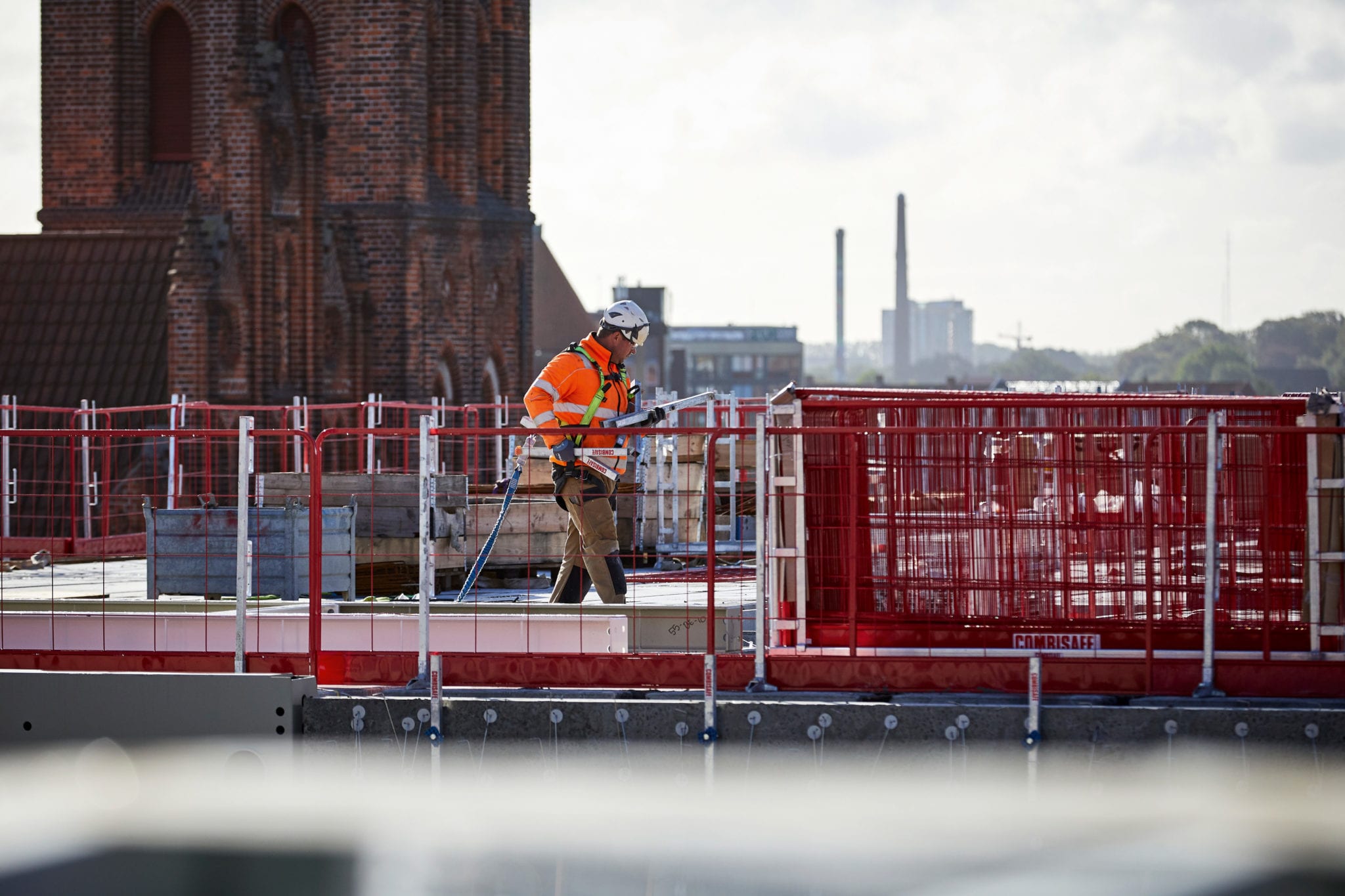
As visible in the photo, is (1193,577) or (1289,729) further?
(1193,577)

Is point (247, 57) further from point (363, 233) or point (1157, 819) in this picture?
point (1157, 819)

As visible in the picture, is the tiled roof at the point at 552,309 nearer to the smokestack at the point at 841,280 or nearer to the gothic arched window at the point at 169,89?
the gothic arched window at the point at 169,89

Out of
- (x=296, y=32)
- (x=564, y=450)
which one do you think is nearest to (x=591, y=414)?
(x=564, y=450)

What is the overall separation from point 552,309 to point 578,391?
5386 centimetres

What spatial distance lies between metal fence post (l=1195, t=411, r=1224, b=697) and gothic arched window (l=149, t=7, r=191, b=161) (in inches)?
1038

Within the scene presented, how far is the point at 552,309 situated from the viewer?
63969 millimetres

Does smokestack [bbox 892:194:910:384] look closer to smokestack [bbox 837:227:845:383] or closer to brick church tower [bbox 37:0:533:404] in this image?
smokestack [bbox 837:227:845:383]

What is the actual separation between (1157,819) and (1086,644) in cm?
102

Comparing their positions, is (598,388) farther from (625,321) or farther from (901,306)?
(901,306)

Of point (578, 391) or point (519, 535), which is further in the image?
point (519, 535)

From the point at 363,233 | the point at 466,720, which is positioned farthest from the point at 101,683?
the point at 363,233

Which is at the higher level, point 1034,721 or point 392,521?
point 392,521

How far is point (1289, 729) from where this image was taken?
7840 millimetres

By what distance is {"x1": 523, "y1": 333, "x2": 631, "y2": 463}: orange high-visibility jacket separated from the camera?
10203 millimetres
